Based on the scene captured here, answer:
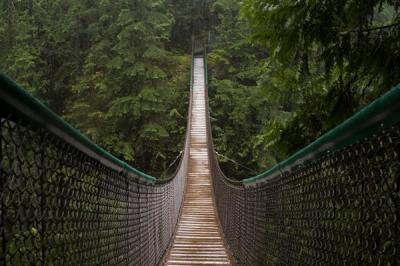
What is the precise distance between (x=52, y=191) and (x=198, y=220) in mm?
6884

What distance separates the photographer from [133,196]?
314 centimetres

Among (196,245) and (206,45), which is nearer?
(196,245)

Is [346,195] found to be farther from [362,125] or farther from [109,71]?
[109,71]

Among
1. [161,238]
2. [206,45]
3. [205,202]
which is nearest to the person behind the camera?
[161,238]

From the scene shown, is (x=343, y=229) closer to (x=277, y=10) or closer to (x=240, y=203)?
(x=277, y=10)

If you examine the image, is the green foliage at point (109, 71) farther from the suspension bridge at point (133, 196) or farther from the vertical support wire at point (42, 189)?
the vertical support wire at point (42, 189)

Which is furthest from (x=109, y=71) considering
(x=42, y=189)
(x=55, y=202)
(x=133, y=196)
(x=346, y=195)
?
(x=346, y=195)

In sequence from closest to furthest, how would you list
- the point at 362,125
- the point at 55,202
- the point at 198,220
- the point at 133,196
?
the point at 362,125 < the point at 55,202 < the point at 133,196 < the point at 198,220

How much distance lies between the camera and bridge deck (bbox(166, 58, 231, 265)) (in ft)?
17.9

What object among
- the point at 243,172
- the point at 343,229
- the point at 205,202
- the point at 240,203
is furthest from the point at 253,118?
the point at 343,229

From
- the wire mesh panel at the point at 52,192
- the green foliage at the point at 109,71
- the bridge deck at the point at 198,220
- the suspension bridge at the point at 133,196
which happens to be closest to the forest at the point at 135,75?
the green foliage at the point at 109,71

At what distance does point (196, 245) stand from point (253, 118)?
1143 cm

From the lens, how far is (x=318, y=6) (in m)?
2.26

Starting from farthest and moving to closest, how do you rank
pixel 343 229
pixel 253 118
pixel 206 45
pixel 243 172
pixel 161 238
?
pixel 206 45 → pixel 253 118 → pixel 243 172 → pixel 161 238 → pixel 343 229
